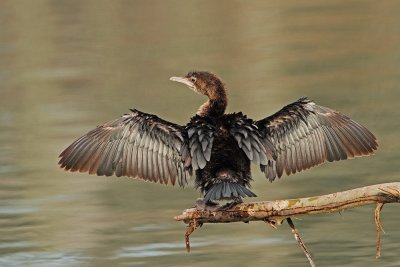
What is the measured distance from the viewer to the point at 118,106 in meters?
22.2

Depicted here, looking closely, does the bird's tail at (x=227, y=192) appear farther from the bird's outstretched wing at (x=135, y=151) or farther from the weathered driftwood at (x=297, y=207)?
the bird's outstretched wing at (x=135, y=151)

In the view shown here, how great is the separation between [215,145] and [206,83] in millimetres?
1028

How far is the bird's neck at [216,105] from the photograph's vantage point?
10844 mm

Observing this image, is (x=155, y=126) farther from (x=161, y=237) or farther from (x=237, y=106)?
(x=237, y=106)

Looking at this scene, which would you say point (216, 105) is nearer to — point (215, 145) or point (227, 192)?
point (215, 145)

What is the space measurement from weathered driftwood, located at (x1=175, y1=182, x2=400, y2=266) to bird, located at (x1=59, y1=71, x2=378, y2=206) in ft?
1.01

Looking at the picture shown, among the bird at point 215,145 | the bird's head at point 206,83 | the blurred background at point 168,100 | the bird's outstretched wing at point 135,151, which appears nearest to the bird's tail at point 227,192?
the bird at point 215,145

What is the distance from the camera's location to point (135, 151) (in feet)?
34.9

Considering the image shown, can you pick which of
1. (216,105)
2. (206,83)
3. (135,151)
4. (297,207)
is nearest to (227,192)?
(297,207)

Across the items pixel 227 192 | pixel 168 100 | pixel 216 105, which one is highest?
pixel 168 100

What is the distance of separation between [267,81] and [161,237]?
9967 millimetres

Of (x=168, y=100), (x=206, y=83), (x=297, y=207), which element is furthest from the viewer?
(x=168, y=100)

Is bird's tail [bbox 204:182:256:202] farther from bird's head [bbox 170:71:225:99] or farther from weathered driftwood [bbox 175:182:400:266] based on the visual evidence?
bird's head [bbox 170:71:225:99]

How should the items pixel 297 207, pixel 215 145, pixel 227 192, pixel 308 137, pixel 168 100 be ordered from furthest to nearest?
pixel 168 100 < pixel 308 137 < pixel 215 145 < pixel 227 192 < pixel 297 207
